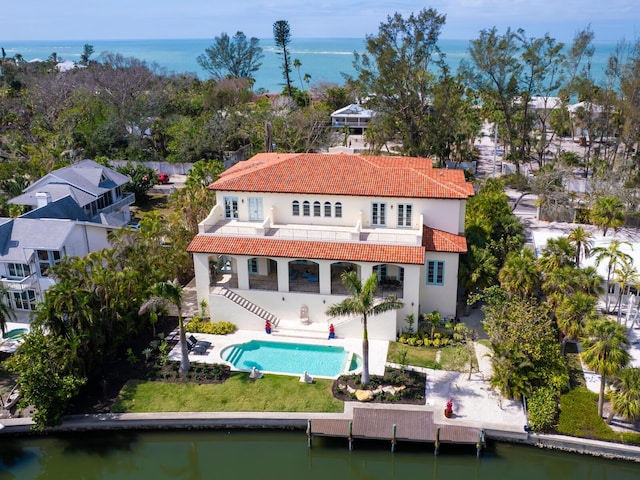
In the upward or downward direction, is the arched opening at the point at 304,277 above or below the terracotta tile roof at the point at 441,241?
below

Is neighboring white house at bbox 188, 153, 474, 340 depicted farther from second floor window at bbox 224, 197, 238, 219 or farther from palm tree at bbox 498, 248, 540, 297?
palm tree at bbox 498, 248, 540, 297

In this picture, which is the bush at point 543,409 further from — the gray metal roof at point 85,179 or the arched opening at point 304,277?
the gray metal roof at point 85,179

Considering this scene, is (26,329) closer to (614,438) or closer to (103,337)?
(103,337)

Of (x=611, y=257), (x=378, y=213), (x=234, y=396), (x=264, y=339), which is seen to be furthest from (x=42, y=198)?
(x=611, y=257)

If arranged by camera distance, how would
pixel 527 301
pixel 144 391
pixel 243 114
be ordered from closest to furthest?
1. pixel 144 391
2. pixel 527 301
3. pixel 243 114

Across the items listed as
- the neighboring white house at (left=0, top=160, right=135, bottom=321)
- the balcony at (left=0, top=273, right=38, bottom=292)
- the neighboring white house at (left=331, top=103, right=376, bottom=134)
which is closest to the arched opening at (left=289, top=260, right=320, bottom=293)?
the neighboring white house at (left=0, top=160, right=135, bottom=321)

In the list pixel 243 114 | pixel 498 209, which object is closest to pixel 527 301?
pixel 498 209

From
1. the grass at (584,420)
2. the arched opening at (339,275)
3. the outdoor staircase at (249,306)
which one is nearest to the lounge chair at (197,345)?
the outdoor staircase at (249,306)

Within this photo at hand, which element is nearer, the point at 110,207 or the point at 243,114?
the point at 110,207
